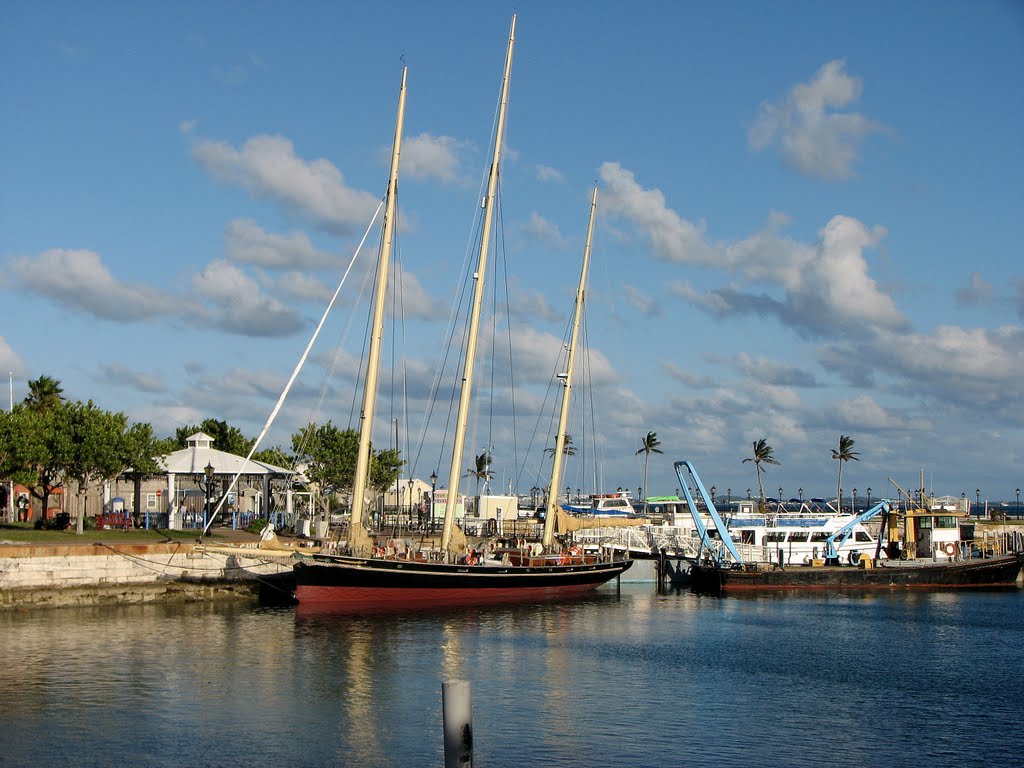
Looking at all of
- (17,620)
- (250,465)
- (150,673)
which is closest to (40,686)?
(150,673)

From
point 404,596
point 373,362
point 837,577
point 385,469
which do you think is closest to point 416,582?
point 404,596

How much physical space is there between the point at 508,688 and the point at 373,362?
21.2 m

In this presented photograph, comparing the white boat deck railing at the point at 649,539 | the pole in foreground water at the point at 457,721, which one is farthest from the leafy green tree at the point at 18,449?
the pole in foreground water at the point at 457,721

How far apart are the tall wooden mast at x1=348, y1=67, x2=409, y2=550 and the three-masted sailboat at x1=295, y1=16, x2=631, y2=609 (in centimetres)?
4

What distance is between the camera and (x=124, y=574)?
46.4 meters

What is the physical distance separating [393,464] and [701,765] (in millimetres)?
80454

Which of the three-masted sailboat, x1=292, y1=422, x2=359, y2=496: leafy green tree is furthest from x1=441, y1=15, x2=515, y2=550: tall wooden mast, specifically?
x1=292, y1=422, x2=359, y2=496: leafy green tree

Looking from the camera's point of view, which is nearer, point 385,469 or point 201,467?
point 201,467

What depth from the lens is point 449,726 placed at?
1386 cm

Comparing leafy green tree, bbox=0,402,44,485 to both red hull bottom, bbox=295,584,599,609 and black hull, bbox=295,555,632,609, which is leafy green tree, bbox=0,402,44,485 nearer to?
black hull, bbox=295,555,632,609

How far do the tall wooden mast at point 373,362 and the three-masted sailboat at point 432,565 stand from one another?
45 millimetres

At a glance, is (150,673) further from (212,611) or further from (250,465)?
(250,465)

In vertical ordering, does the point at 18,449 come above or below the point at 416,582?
above

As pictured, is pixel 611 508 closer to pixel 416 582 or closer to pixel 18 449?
pixel 416 582
